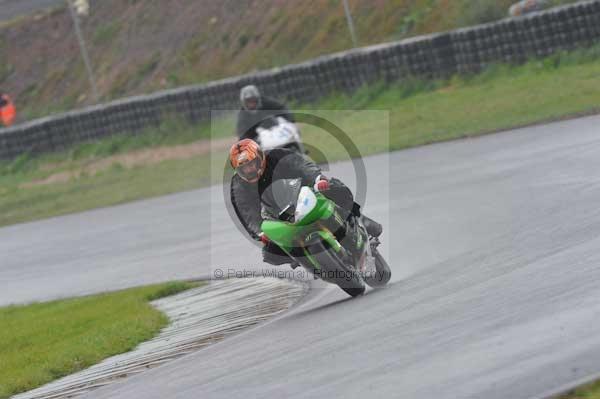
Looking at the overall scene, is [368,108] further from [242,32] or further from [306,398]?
[306,398]

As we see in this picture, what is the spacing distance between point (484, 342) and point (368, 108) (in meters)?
18.4

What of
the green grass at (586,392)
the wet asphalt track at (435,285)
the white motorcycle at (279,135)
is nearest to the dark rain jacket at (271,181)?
the wet asphalt track at (435,285)

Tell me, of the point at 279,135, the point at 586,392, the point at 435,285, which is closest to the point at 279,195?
the point at 435,285

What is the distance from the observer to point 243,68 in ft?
102

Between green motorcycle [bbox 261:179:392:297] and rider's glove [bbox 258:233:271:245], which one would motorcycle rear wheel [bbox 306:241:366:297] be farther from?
rider's glove [bbox 258:233:271:245]

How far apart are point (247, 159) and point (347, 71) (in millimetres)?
16185

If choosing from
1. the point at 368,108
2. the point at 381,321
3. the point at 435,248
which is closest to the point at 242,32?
the point at 368,108

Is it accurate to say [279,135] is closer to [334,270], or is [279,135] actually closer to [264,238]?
[264,238]

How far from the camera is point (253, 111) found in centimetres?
1523

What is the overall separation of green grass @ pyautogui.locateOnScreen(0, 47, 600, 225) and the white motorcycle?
459cm

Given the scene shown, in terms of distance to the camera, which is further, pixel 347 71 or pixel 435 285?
pixel 347 71

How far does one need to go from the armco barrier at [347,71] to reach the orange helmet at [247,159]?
13.1 m

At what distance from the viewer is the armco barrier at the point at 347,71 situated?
2145 centimetres

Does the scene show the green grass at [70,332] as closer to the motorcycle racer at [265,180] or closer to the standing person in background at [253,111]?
the motorcycle racer at [265,180]
